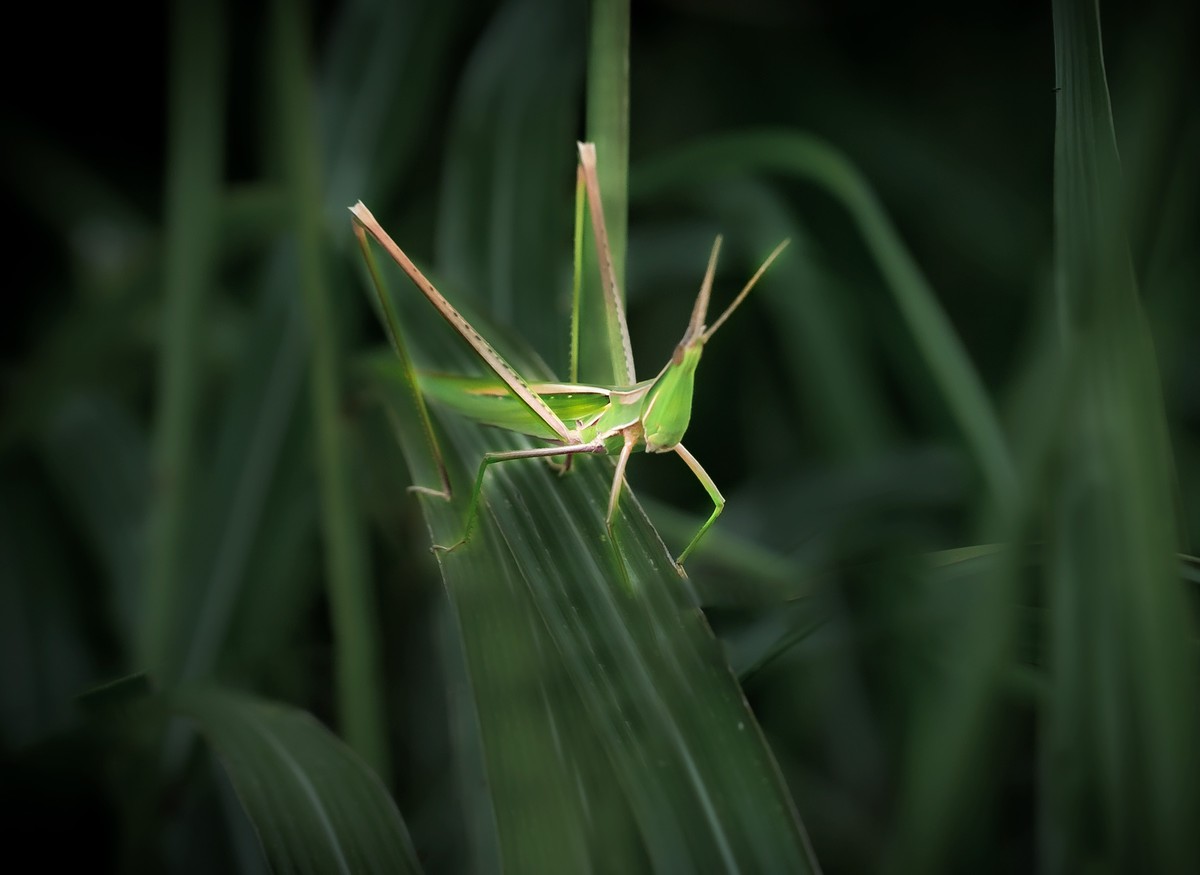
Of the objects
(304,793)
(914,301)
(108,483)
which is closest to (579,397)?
(304,793)

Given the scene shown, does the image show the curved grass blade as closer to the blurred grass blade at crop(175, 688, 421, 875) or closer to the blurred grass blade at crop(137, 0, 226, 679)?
the blurred grass blade at crop(175, 688, 421, 875)

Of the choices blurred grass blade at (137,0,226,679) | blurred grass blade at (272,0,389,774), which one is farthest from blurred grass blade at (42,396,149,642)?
blurred grass blade at (272,0,389,774)

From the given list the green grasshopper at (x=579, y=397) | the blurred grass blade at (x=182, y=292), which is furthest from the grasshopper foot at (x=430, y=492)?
the blurred grass blade at (x=182, y=292)

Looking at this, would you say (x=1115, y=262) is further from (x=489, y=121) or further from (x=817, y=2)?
(x=817, y=2)

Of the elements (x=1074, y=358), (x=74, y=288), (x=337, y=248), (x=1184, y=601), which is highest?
(x=74, y=288)

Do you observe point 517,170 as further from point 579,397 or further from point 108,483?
point 108,483

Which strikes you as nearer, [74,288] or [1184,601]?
[1184,601]

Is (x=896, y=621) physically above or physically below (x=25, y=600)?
below

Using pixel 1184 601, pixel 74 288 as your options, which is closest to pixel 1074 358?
pixel 1184 601
